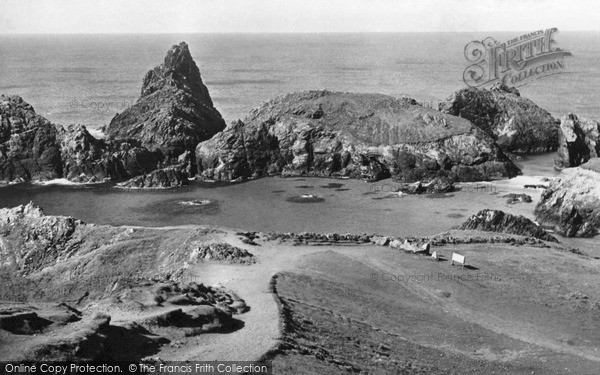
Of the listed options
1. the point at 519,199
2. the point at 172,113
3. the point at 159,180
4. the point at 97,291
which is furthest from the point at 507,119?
the point at 97,291

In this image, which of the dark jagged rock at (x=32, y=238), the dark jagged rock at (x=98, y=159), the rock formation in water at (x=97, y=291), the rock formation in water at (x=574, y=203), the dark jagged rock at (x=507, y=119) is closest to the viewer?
the rock formation in water at (x=97, y=291)

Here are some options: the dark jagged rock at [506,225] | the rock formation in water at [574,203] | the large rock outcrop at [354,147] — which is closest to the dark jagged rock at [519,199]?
the rock formation in water at [574,203]

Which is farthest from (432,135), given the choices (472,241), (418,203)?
(472,241)

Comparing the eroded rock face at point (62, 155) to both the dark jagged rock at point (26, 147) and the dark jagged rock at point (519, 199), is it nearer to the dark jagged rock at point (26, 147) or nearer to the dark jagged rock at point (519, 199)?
the dark jagged rock at point (26, 147)

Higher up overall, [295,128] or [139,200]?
[295,128]

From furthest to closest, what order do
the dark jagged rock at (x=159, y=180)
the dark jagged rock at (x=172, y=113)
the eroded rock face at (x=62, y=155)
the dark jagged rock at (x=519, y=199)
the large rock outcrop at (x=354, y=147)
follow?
1. the dark jagged rock at (x=172, y=113)
2. the large rock outcrop at (x=354, y=147)
3. the eroded rock face at (x=62, y=155)
4. the dark jagged rock at (x=159, y=180)
5. the dark jagged rock at (x=519, y=199)

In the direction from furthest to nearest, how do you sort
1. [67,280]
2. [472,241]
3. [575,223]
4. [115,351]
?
[575,223], [472,241], [67,280], [115,351]

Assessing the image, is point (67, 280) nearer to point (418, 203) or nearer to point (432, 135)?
point (418, 203)

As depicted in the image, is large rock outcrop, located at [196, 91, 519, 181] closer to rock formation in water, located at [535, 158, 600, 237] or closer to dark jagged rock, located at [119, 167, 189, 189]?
dark jagged rock, located at [119, 167, 189, 189]
